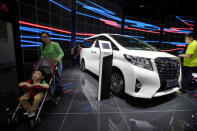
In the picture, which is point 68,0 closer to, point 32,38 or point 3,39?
point 32,38

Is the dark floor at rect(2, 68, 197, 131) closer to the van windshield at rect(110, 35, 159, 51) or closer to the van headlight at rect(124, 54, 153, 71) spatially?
the van headlight at rect(124, 54, 153, 71)

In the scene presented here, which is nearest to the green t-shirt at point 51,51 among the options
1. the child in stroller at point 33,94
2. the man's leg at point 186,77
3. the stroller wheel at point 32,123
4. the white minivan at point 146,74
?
the child in stroller at point 33,94

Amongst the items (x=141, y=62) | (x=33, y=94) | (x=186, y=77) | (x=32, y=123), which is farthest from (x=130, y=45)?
(x=32, y=123)

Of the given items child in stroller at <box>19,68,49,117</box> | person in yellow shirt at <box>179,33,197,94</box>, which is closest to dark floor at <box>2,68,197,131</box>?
child in stroller at <box>19,68,49,117</box>

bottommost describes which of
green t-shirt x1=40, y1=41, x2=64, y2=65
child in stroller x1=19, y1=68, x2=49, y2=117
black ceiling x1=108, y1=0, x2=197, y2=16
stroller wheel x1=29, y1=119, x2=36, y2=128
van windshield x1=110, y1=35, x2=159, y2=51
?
stroller wheel x1=29, y1=119, x2=36, y2=128

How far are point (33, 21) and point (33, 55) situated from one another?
70.6 inches

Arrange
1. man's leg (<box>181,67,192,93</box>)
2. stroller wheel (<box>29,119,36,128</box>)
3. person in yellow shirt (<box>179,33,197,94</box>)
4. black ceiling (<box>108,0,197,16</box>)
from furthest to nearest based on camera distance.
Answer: black ceiling (<box>108,0,197,16</box>) → man's leg (<box>181,67,192,93</box>) → person in yellow shirt (<box>179,33,197,94</box>) → stroller wheel (<box>29,119,36,128</box>)

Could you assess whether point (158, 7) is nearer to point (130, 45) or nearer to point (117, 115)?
point (130, 45)

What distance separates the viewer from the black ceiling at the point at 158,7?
26.0 feet

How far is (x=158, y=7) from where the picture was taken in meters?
8.84

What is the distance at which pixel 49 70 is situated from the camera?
2031mm

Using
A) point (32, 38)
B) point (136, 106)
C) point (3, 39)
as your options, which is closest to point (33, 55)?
point (32, 38)

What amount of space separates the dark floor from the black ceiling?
8.89 m

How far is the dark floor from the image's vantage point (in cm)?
153
